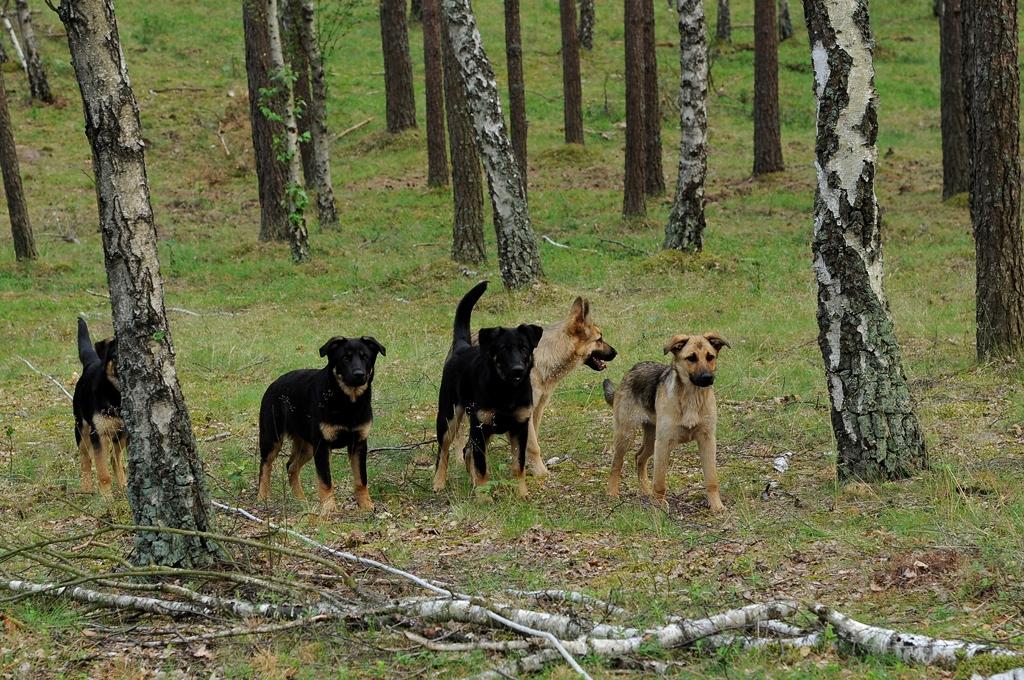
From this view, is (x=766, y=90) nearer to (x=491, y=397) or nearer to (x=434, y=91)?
(x=434, y=91)

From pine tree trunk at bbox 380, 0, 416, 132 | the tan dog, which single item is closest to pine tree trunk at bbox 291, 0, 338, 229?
pine tree trunk at bbox 380, 0, 416, 132

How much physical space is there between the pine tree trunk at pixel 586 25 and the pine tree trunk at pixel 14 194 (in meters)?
27.0

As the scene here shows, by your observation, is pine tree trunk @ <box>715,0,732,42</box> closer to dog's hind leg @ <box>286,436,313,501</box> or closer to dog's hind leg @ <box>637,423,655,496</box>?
dog's hind leg @ <box>637,423,655,496</box>

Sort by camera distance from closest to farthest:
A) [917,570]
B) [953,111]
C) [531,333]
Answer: [917,570], [531,333], [953,111]

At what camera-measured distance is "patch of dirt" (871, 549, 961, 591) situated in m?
5.81

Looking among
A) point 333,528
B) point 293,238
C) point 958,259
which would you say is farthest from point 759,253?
point 333,528

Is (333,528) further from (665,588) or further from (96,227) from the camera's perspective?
(96,227)

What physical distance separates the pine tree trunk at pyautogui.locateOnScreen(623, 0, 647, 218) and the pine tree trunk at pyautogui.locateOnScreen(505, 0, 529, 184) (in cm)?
267

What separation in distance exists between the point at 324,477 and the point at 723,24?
1582 inches

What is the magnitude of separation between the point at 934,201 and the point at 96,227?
20.2 metres

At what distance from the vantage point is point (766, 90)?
26922 millimetres

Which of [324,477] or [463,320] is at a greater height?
[463,320]

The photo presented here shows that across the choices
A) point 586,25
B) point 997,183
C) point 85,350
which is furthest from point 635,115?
point 586,25

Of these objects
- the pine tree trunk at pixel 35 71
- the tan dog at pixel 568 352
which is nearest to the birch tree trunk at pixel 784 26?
the pine tree trunk at pixel 35 71
